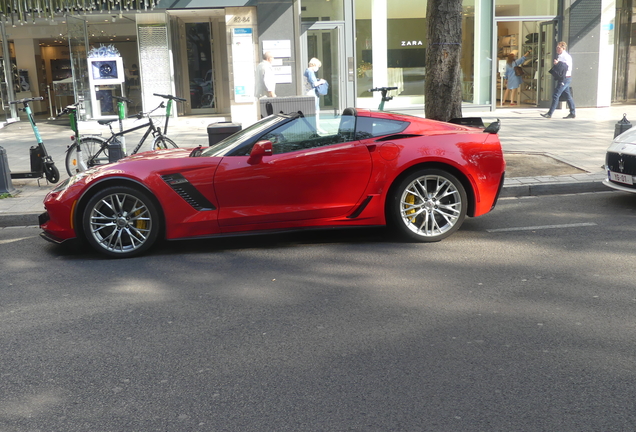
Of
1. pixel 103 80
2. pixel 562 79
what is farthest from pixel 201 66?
pixel 562 79

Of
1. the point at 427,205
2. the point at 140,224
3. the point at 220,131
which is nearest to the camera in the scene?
the point at 140,224

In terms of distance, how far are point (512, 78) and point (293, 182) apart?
16.5 metres

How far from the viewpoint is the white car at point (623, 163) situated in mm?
7473

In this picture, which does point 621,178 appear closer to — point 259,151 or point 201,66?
point 259,151

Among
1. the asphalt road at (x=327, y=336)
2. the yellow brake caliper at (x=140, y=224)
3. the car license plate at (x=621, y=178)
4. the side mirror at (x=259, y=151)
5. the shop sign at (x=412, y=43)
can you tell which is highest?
the shop sign at (x=412, y=43)

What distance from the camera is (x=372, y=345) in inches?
158

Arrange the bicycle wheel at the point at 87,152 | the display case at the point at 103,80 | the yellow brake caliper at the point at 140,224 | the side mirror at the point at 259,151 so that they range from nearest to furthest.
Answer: the side mirror at the point at 259,151 → the yellow brake caliper at the point at 140,224 → the bicycle wheel at the point at 87,152 → the display case at the point at 103,80

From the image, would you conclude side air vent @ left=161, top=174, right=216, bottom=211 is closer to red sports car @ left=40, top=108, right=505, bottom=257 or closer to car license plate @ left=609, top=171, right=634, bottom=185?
red sports car @ left=40, top=108, right=505, bottom=257

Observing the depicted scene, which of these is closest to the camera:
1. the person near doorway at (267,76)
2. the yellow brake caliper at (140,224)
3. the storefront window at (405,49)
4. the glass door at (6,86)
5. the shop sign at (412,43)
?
the yellow brake caliper at (140,224)

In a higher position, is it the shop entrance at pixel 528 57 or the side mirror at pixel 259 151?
the shop entrance at pixel 528 57

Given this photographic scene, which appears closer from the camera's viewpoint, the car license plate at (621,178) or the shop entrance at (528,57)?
the car license plate at (621,178)

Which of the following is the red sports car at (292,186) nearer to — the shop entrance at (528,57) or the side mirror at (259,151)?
the side mirror at (259,151)

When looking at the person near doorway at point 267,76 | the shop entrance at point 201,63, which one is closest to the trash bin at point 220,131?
the person near doorway at point 267,76

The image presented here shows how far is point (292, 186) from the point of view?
20.4 ft
